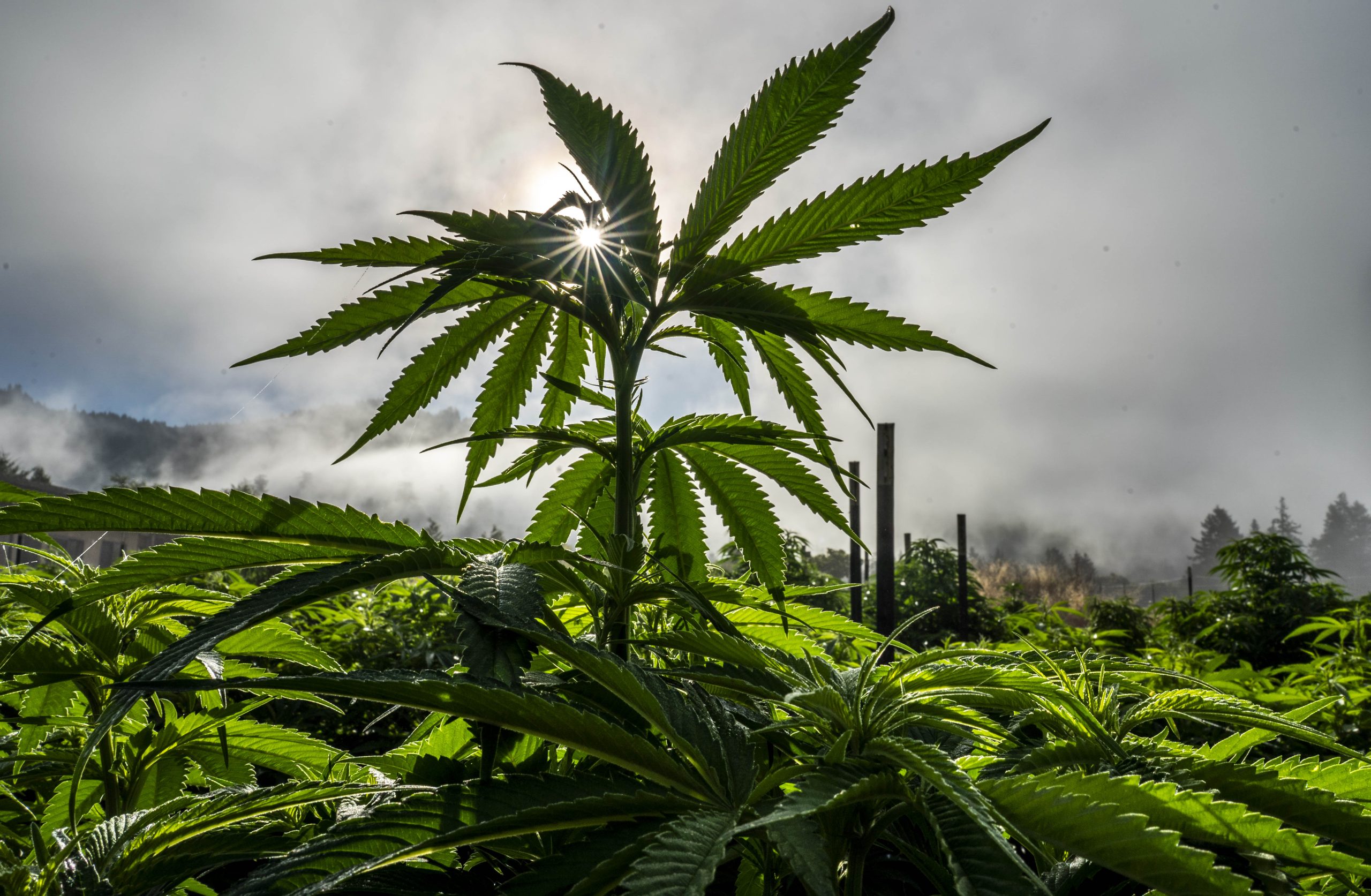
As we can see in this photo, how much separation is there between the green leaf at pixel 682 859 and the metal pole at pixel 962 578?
9254mm

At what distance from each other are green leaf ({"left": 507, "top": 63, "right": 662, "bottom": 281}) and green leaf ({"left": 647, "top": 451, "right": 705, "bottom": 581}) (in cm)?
29

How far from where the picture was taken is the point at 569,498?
38.7 inches

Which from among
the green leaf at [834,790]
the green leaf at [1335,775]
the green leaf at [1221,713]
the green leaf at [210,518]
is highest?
the green leaf at [210,518]

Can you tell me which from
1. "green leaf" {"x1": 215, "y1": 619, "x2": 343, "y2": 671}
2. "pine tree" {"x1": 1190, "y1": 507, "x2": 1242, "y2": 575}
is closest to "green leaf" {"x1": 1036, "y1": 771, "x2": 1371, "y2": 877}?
"green leaf" {"x1": 215, "y1": 619, "x2": 343, "y2": 671}

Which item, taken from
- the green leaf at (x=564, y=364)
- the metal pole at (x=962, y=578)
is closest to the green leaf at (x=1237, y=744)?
the green leaf at (x=564, y=364)

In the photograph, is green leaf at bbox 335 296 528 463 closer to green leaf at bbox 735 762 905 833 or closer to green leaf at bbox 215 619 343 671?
green leaf at bbox 215 619 343 671

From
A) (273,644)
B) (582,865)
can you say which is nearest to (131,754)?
(273,644)

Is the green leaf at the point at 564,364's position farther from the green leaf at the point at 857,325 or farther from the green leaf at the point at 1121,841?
the green leaf at the point at 1121,841

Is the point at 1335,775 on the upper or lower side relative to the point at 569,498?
lower

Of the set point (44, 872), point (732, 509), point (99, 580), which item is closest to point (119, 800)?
point (44, 872)

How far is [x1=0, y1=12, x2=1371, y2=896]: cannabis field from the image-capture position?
0.46m

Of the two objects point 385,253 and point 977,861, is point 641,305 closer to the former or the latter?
point 385,253

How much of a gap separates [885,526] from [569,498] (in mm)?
6765

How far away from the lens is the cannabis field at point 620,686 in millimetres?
460
